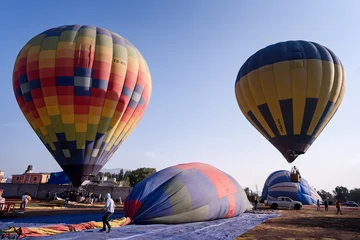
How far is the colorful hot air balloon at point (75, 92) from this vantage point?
17.3 meters

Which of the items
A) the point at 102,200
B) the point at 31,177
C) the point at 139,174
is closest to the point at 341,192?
the point at 139,174

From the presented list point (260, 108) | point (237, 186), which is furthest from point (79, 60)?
point (260, 108)

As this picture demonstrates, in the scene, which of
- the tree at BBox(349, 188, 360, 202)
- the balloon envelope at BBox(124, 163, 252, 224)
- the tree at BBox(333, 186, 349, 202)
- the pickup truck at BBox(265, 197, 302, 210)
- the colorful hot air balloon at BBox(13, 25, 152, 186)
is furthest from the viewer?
the tree at BBox(333, 186, 349, 202)

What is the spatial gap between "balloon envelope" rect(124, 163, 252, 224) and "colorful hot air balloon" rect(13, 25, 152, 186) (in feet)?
26.4

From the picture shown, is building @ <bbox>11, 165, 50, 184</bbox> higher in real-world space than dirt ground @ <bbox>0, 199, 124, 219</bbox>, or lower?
higher

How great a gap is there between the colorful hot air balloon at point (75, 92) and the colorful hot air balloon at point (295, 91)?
10.4m

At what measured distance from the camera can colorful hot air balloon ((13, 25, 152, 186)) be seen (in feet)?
56.6

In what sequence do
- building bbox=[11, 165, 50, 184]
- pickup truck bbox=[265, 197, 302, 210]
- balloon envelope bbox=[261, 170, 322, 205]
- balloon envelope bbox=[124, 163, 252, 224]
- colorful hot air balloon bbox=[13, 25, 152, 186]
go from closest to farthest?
1. balloon envelope bbox=[124, 163, 252, 224]
2. colorful hot air balloon bbox=[13, 25, 152, 186]
3. pickup truck bbox=[265, 197, 302, 210]
4. balloon envelope bbox=[261, 170, 322, 205]
5. building bbox=[11, 165, 50, 184]

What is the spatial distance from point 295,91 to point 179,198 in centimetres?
1393

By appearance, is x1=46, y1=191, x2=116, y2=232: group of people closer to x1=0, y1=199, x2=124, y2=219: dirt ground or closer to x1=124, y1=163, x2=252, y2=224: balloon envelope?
x1=0, y1=199, x2=124, y2=219: dirt ground

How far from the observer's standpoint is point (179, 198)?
33.1 ft

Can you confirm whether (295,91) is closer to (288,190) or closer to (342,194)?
(288,190)

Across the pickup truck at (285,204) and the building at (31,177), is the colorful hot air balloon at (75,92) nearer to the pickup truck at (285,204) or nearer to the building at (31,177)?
the pickup truck at (285,204)

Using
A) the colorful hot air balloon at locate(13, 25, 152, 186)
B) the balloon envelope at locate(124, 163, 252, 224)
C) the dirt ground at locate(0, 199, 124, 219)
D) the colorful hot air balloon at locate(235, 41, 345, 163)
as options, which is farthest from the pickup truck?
the colorful hot air balloon at locate(13, 25, 152, 186)
